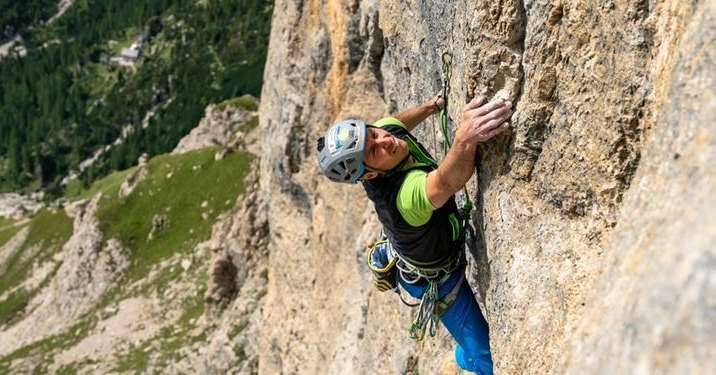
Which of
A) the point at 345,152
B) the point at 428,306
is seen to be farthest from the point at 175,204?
the point at 345,152

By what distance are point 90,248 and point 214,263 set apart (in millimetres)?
32057

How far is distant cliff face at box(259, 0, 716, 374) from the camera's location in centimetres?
351

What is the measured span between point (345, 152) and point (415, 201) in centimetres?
108

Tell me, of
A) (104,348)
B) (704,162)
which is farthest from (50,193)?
(704,162)

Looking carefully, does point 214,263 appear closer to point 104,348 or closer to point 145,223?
point 104,348

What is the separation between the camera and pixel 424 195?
24.7ft

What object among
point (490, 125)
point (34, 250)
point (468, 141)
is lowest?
point (34, 250)

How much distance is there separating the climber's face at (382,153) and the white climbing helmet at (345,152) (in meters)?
0.12

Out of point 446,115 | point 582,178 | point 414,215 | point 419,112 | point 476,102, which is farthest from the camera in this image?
point 419,112

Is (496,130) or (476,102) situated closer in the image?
(496,130)

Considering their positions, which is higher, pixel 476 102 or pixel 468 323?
pixel 476 102

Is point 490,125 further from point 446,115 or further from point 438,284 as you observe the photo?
point 438,284

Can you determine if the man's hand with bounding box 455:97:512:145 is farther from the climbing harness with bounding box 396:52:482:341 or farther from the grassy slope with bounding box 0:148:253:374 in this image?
the grassy slope with bounding box 0:148:253:374

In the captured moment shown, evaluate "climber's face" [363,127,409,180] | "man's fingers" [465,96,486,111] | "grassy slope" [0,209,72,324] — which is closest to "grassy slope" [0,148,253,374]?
"grassy slope" [0,209,72,324]
